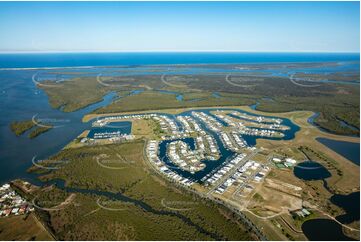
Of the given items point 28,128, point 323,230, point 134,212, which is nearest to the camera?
point 323,230

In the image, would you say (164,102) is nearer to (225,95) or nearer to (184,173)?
(225,95)

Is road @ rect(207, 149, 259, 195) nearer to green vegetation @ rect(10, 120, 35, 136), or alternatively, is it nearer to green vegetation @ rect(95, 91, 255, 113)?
green vegetation @ rect(95, 91, 255, 113)

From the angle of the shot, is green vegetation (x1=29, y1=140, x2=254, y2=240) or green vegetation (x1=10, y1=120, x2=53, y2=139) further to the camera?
green vegetation (x1=10, y1=120, x2=53, y2=139)

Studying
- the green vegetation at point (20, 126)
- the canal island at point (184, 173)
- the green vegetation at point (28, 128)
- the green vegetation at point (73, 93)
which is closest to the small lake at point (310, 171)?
the canal island at point (184, 173)

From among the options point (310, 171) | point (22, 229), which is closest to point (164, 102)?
point (310, 171)

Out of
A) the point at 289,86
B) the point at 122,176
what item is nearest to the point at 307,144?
the point at 122,176

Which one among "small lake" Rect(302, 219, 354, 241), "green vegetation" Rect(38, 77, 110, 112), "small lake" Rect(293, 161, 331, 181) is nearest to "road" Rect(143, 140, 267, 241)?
"small lake" Rect(302, 219, 354, 241)

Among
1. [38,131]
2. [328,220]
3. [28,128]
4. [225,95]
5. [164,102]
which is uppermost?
[38,131]

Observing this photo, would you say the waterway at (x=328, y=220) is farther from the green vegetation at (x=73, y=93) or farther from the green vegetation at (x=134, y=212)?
the green vegetation at (x=73, y=93)
